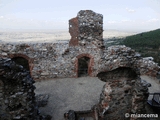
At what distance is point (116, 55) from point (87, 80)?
18.9 feet

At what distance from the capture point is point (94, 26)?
10.4 meters

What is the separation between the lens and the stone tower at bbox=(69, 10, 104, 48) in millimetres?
10195

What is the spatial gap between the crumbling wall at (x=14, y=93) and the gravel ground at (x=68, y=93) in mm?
2199

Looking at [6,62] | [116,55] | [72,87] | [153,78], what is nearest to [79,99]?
[72,87]

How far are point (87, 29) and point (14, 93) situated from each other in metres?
7.06

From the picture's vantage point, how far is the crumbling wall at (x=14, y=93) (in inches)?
168

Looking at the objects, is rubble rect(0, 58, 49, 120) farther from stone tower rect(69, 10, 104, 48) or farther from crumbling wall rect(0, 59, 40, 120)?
stone tower rect(69, 10, 104, 48)

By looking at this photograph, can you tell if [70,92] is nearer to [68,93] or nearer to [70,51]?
[68,93]

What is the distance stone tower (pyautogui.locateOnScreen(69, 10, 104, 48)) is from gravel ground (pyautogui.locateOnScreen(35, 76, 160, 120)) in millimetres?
2544

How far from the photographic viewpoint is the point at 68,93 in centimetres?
868

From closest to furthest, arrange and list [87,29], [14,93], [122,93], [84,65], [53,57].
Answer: [14,93] → [122,93] → [87,29] → [53,57] → [84,65]

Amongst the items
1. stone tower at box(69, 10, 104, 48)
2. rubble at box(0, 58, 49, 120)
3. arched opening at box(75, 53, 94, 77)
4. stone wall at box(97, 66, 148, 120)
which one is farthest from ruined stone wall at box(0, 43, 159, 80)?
rubble at box(0, 58, 49, 120)

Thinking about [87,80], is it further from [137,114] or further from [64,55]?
[137,114]

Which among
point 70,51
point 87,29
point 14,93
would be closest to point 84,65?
point 70,51
